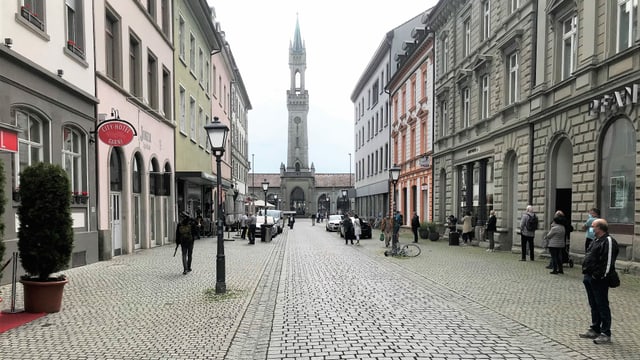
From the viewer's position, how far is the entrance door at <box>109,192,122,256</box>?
15.3 metres

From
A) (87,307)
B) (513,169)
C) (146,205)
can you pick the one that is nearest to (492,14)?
(513,169)

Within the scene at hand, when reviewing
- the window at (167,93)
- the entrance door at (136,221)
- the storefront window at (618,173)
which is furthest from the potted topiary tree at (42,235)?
the window at (167,93)

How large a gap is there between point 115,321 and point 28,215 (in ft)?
6.89

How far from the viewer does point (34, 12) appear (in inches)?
423

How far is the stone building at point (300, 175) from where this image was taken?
90.0 meters

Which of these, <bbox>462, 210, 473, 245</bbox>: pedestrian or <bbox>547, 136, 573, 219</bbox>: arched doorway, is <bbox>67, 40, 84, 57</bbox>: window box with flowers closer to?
<bbox>547, 136, 573, 219</bbox>: arched doorway

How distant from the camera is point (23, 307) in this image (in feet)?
24.6

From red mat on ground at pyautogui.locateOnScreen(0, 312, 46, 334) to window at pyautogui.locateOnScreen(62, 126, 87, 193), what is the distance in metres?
5.84

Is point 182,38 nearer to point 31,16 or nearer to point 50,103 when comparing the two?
point 50,103

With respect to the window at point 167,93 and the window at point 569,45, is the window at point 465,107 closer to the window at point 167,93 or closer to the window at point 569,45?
the window at point 569,45

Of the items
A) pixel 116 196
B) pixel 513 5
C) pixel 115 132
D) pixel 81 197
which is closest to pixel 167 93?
pixel 116 196

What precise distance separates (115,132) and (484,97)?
51.8ft

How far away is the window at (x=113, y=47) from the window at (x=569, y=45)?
14568mm

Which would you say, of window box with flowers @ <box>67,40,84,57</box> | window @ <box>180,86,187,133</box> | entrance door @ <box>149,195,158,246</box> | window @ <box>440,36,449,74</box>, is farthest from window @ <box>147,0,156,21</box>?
window @ <box>440,36,449,74</box>
